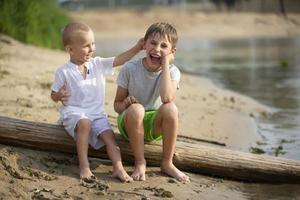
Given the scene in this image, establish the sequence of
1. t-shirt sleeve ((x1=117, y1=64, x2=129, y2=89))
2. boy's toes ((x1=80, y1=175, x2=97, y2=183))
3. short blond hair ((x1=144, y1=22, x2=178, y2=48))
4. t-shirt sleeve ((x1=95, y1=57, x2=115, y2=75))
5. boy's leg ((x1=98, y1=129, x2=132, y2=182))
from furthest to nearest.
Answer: t-shirt sleeve ((x1=95, y1=57, x2=115, y2=75)) → t-shirt sleeve ((x1=117, y1=64, x2=129, y2=89)) → short blond hair ((x1=144, y1=22, x2=178, y2=48)) → boy's leg ((x1=98, y1=129, x2=132, y2=182)) → boy's toes ((x1=80, y1=175, x2=97, y2=183))

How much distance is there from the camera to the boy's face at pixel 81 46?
4215 millimetres

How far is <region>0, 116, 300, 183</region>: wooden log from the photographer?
421 cm

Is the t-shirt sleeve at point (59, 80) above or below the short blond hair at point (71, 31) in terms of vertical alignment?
Result: below

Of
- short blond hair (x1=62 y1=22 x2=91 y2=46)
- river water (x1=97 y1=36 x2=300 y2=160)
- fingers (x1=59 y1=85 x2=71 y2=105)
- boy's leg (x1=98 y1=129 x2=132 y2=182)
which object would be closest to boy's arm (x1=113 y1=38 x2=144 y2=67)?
short blond hair (x1=62 y1=22 x2=91 y2=46)

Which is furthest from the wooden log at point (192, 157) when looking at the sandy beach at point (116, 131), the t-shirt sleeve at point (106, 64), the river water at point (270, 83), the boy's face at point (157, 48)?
the river water at point (270, 83)

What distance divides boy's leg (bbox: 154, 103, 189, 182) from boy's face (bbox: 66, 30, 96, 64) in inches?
26.7

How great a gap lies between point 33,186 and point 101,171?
23.9 inches

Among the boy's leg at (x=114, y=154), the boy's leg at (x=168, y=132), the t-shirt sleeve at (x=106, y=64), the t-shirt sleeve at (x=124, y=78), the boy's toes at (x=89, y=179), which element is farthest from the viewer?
the t-shirt sleeve at (x=106, y=64)

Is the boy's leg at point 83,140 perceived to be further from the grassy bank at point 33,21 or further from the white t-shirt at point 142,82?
the grassy bank at point 33,21

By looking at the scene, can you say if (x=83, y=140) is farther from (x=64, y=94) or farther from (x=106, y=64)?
(x=106, y=64)

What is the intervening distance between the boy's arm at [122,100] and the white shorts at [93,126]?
5.3 inches

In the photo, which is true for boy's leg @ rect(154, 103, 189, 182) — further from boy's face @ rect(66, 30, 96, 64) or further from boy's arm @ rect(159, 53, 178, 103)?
boy's face @ rect(66, 30, 96, 64)

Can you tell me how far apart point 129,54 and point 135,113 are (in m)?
0.54

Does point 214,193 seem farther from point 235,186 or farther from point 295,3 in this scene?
point 295,3
